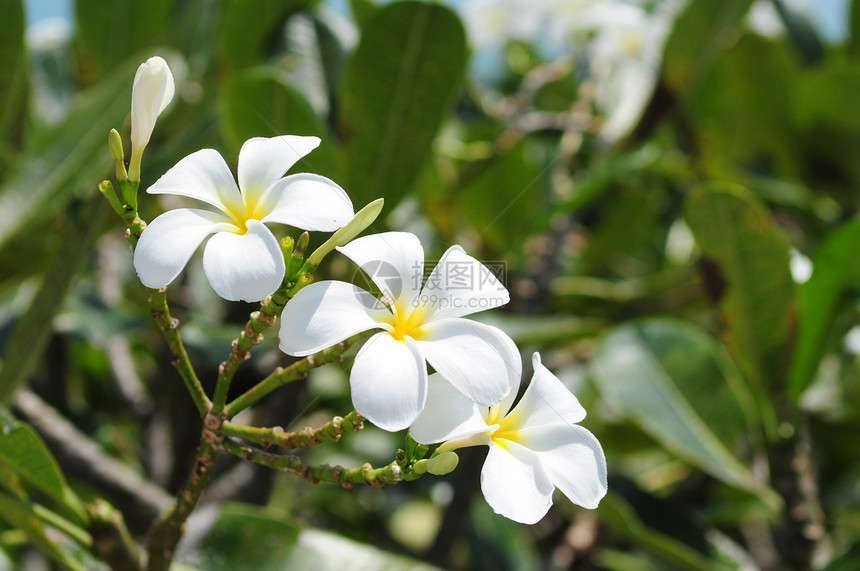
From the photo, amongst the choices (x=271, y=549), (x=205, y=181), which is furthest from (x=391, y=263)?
(x=271, y=549)

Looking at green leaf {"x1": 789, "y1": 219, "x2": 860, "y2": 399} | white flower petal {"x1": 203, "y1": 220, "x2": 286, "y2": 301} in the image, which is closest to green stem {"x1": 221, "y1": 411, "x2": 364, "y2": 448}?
white flower petal {"x1": 203, "y1": 220, "x2": 286, "y2": 301}

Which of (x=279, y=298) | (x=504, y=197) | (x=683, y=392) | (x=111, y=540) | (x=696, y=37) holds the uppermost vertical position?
(x=279, y=298)

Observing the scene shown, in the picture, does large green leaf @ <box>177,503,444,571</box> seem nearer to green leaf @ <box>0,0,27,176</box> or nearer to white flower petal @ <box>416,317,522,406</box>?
white flower petal @ <box>416,317,522,406</box>

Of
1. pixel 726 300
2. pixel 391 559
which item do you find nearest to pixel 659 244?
pixel 726 300

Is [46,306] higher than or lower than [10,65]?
lower

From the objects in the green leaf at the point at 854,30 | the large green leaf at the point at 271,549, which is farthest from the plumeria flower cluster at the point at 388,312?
the green leaf at the point at 854,30

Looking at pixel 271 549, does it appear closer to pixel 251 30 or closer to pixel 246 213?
pixel 246 213
